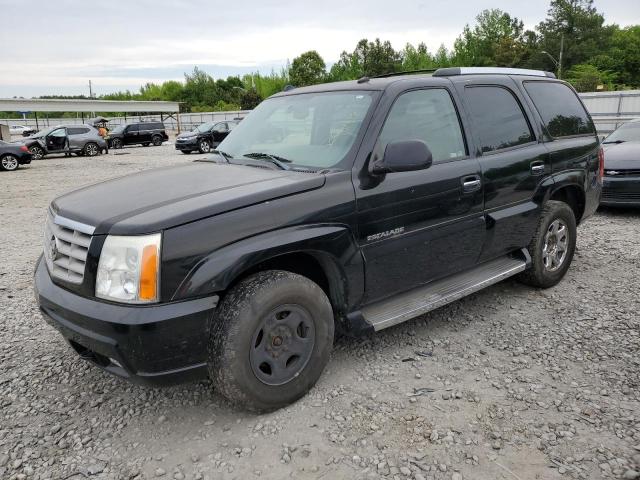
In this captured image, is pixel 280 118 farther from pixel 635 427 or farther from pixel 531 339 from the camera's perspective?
pixel 635 427

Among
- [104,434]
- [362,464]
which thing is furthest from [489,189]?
[104,434]

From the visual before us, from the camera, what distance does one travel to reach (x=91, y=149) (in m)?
25.6

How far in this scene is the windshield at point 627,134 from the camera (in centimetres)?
863

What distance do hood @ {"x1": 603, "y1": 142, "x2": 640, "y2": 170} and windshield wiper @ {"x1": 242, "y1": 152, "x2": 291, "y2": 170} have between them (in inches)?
246

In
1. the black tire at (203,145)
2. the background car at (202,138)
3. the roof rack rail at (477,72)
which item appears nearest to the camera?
the roof rack rail at (477,72)

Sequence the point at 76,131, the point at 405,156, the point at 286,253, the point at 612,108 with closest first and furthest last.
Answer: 1. the point at 286,253
2. the point at 405,156
3. the point at 612,108
4. the point at 76,131

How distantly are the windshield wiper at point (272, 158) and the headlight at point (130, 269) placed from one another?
1.15m

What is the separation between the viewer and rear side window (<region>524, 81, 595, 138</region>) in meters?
4.67

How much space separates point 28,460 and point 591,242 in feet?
20.3

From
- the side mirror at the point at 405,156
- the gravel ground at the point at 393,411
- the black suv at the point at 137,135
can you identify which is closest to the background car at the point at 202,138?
the black suv at the point at 137,135

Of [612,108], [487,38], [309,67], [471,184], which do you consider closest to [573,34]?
[487,38]

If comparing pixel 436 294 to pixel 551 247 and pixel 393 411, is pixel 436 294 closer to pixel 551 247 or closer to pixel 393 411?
pixel 393 411

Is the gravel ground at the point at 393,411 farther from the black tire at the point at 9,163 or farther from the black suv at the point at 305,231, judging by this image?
the black tire at the point at 9,163

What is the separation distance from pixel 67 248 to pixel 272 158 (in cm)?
143
